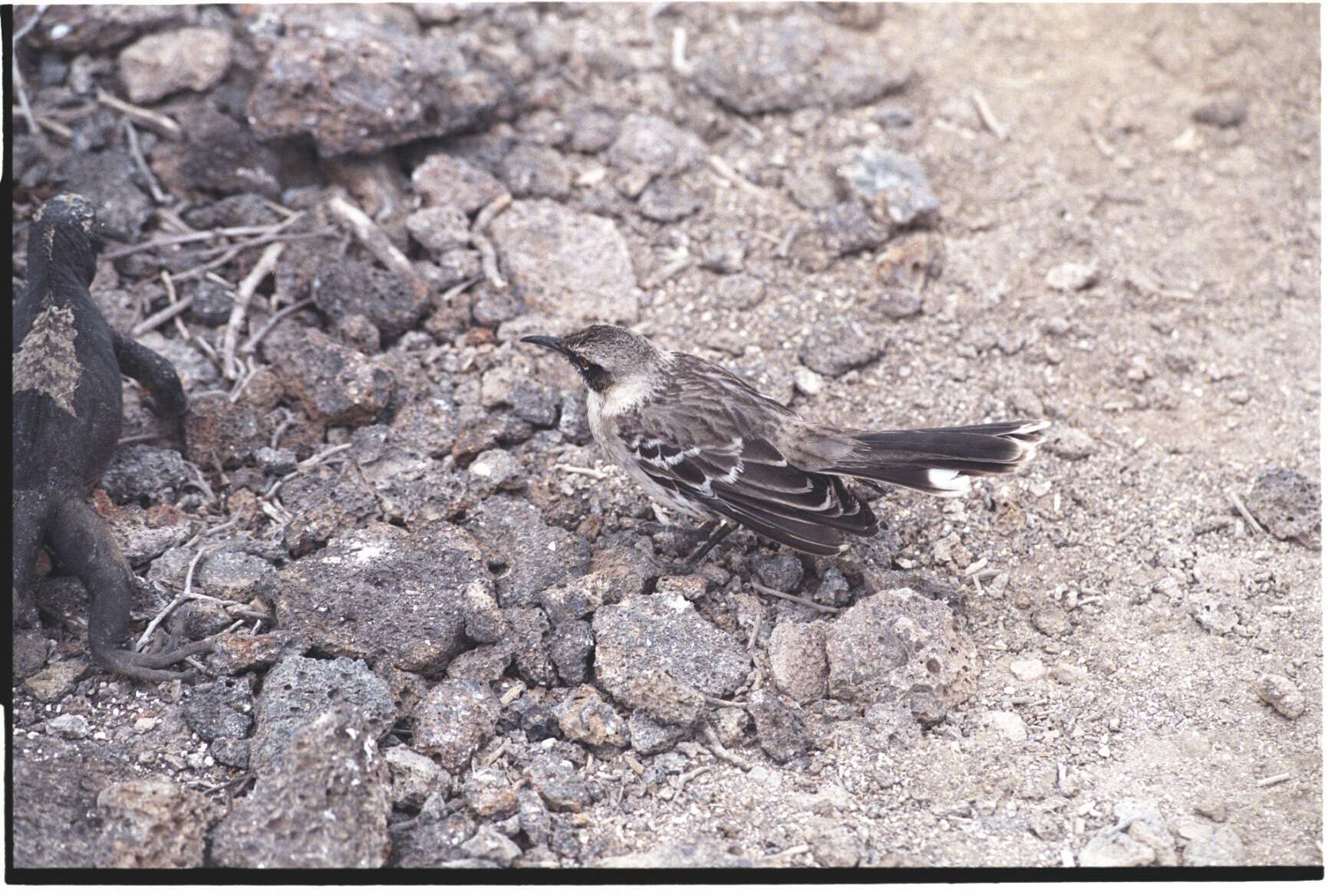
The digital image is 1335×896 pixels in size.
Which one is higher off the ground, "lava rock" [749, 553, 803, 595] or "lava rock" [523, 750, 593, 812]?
"lava rock" [749, 553, 803, 595]

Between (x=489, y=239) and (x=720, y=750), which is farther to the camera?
(x=489, y=239)

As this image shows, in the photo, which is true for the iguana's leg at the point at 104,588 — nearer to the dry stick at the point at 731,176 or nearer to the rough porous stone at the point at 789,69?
the dry stick at the point at 731,176

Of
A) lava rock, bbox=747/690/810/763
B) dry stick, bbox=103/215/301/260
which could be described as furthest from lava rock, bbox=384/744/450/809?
dry stick, bbox=103/215/301/260

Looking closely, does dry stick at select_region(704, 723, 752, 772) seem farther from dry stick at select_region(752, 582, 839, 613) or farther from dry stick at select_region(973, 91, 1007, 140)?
dry stick at select_region(973, 91, 1007, 140)

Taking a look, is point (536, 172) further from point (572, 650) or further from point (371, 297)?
point (572, 650)

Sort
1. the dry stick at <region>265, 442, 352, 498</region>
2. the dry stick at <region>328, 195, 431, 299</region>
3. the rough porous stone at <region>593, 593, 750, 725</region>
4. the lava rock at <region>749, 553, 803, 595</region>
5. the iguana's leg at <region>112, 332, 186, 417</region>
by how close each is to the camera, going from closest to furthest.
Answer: the rough porous stone at <region>593, 593, 750, 725</region>
the lava rock at <region>749, 553, 803, 595</region>
the dry stick at <region>265, 442, 352, 498</region>
the iguana's leg at <region>112, 332, 186, 417</region>
the dry stick at <region>328, 195, 431, 299</region>

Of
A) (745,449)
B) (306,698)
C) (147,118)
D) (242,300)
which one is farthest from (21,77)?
(745,449)

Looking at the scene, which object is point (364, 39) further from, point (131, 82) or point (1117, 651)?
point (1117, 651)
